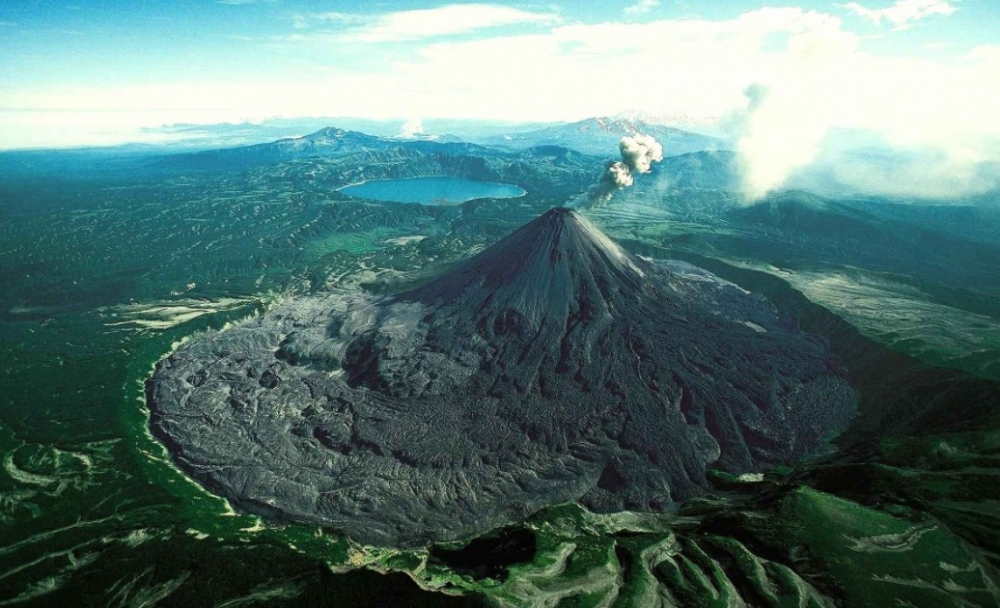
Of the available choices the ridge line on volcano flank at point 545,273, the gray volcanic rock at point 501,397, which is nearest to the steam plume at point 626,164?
the ridge line on volcano flank at point 545,273

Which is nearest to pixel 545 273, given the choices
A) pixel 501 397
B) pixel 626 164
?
pixel 501 397

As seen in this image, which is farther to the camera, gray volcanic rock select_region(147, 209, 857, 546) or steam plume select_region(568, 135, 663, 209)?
steam plume select_region(568, 135, 663, 209)

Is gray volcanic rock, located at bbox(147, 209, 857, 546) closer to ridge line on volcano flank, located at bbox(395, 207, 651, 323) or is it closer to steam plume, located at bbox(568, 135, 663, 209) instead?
ridge line on volcano flank, located at bbox(395, 207, 651, 323)

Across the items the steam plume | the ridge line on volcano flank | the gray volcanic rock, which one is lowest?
the gray volcanic rock

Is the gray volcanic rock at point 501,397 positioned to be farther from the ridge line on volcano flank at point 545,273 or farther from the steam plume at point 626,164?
the steam plume at point 626,164

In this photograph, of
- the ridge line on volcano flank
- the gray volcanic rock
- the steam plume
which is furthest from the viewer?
the steam plume

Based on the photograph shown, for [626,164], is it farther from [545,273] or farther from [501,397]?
[501,397]

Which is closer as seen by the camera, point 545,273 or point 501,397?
point 501,397

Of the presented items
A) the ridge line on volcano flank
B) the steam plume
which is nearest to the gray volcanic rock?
the ridge line on volcano flank
